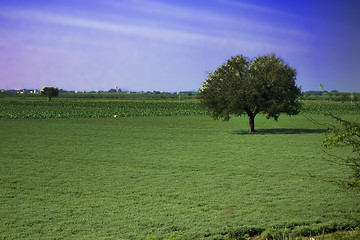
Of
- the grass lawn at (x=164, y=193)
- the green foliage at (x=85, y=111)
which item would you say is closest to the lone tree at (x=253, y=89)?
the grass lawn at (x=164, y=193)

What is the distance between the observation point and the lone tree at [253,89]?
33531 millimetres

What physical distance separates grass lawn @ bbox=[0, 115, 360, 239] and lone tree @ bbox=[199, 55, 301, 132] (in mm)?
11697

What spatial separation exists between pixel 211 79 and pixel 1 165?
77.2 ft

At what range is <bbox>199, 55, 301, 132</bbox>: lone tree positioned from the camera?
110ft

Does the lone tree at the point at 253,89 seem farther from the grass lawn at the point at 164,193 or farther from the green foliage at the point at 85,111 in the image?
the green foliage at the point at 85,111

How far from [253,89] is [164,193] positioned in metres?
22.6

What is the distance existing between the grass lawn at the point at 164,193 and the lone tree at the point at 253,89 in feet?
38.4

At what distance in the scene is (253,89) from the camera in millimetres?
33188

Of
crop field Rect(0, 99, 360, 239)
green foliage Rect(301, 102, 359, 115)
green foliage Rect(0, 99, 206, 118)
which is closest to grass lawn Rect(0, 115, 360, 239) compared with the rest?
crop field Rect(0, 99, 360, 239)

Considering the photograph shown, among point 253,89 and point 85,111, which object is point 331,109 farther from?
Result: point 253,89

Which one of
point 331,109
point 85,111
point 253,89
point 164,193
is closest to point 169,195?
point 164,193

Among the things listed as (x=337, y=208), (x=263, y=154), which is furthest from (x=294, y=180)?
(x=263, y=154)

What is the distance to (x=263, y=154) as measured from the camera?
21406 mm

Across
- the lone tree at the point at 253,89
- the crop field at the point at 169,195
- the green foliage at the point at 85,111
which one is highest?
the lone tree at the point at 253,89
